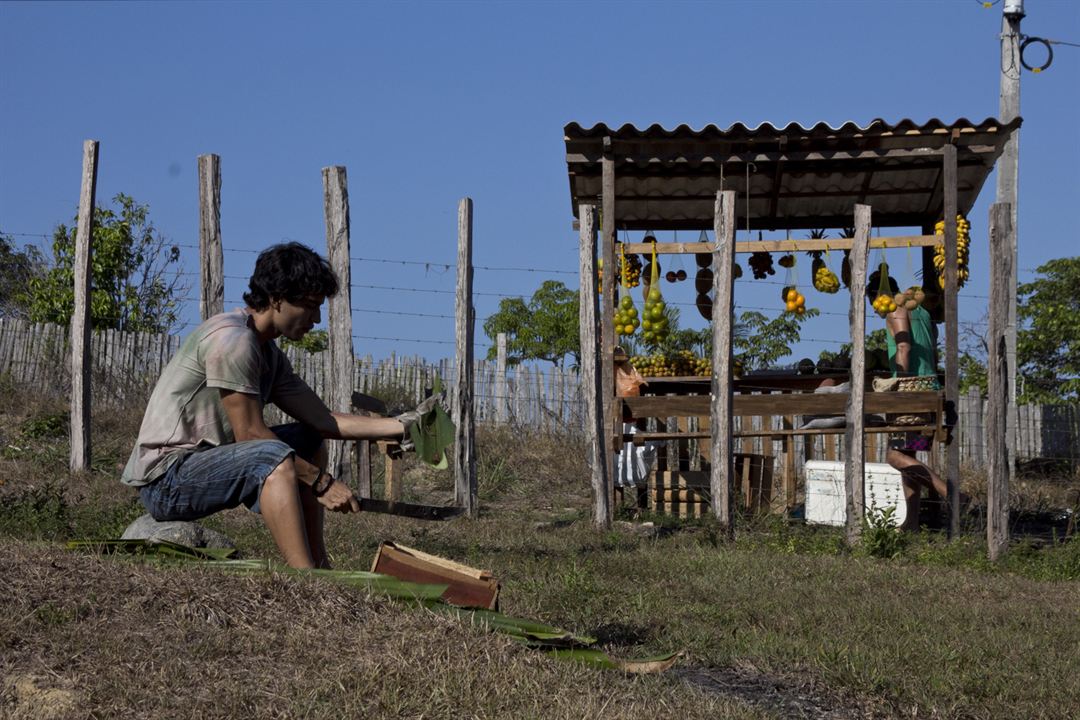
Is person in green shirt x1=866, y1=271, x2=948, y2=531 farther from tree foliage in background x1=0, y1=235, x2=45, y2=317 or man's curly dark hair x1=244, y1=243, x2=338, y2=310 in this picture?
tree foliage in background x1=0, y1=235, x2=45, y2=317

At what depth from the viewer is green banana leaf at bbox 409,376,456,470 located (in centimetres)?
572

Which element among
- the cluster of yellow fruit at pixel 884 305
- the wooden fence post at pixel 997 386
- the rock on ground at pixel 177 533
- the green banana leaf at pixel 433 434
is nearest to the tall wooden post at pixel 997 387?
the wooden fence post at pixel 997 386

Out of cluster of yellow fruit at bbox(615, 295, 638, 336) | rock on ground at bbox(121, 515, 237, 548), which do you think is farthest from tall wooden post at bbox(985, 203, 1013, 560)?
→ rock on ground at bbox(121, 515, 237, 548)

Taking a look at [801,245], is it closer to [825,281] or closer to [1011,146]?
[825,281]

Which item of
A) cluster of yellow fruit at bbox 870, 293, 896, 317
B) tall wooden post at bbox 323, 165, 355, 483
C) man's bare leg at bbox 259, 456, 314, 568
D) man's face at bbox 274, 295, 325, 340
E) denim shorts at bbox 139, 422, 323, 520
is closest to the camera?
man's bare leg at bbox 259, 456, 314, 568

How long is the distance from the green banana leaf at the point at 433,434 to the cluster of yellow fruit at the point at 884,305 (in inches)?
251

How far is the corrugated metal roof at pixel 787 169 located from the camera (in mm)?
10664

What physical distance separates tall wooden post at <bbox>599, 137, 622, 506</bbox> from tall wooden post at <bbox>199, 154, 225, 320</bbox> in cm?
326

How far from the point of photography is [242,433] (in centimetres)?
511

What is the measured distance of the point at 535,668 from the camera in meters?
4.12

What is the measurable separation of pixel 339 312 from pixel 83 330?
9.47ft

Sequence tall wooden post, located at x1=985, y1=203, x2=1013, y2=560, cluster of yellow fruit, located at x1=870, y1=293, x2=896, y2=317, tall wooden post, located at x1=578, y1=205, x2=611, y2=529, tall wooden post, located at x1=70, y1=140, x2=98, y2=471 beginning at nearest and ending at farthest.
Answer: tall wooden post, located at x1=985, y1=203, x2=1013, y2=560, tall wooden post, located at x1=578, y1=205, x2=611, y2=529, cluster of yellow fruit, located at x1=870, y1=293, x2=896, y2=317, tall wooden post, located at x1=70, y1=140, x2=98, y2=471

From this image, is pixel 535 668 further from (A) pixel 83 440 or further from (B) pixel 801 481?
(B) pixel 801 481

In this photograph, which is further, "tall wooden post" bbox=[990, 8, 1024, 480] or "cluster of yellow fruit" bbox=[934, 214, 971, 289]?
"tall wooden post" bbox=[990, 8, 1024, 480]
